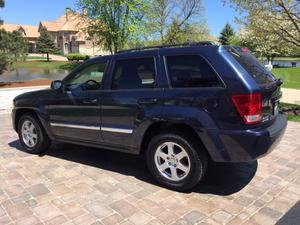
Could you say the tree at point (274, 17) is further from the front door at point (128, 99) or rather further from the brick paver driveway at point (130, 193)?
the front door at point (128, 99)

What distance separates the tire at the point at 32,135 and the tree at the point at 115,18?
64.0 ft

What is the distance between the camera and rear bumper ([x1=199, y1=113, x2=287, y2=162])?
377cm

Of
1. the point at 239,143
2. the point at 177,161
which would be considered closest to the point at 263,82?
the point at 239,143

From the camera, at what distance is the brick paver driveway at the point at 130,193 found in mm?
3693

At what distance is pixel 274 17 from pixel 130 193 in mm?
7984

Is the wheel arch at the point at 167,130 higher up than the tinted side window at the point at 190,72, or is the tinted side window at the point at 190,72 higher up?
the tinted side window at the point at 190,72

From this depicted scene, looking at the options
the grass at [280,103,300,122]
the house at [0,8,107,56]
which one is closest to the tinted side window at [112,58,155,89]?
the grass at [280,103,300,122]

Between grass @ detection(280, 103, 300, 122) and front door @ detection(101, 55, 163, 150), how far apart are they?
5.93m

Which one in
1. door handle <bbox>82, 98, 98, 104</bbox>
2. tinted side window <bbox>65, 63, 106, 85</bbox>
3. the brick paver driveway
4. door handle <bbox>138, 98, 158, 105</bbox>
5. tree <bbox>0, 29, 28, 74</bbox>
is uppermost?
A: tree <bbox>0, 29, 28, 74</bbox>

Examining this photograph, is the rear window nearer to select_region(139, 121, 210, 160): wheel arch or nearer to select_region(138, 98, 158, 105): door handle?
select_region(139, 121, 210, 160): wheel arch

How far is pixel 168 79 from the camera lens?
425cm

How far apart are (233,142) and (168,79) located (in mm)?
1112

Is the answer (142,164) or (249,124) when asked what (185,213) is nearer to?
(249,124)

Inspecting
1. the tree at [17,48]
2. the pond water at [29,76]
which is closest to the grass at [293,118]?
the tree at [17,48]
